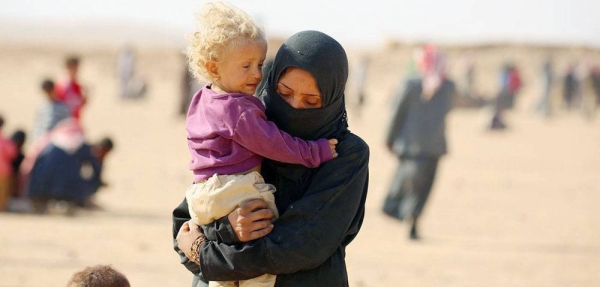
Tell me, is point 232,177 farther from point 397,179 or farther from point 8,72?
point 8,72

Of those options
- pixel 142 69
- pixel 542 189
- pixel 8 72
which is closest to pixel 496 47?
pixel 142 69

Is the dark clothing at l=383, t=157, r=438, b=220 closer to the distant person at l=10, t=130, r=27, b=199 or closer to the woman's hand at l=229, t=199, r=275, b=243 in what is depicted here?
the distant person at l=10, t=130, r=27, b=199

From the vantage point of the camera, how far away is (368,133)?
87.8 feet

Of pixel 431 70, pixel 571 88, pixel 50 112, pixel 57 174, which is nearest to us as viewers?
pixel 431 70

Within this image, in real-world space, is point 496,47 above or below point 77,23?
above

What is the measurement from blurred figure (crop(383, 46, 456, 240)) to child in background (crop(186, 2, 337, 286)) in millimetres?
6775

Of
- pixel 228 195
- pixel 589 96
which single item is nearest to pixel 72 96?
pixel 228 195

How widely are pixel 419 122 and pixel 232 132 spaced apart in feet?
22.8

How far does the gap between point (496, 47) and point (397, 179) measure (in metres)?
51.1

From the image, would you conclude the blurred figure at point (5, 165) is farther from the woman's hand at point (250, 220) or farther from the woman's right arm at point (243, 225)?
the woman's hand at point (250, 220)

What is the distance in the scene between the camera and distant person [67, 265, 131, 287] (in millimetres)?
3400

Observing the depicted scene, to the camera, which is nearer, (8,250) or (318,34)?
(318,34)

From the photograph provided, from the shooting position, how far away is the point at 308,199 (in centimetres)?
325

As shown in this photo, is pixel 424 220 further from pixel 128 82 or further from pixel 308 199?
pixel 128 82
